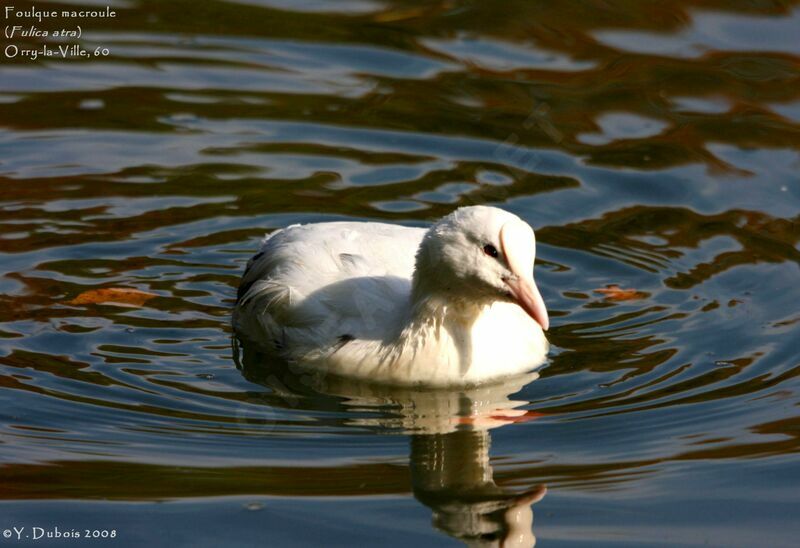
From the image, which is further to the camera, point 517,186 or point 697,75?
point 697,75

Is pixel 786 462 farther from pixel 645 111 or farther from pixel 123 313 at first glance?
pixel 645 111

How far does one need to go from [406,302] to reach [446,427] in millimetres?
918

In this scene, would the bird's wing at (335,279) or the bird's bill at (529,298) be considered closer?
the bird's bill at (529,298)

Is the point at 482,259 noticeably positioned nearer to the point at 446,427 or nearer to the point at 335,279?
the point at 446,427

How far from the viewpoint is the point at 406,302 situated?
26.1 feet

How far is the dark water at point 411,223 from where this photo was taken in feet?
21.2

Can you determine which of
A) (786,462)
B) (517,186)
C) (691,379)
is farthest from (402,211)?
(786,462)

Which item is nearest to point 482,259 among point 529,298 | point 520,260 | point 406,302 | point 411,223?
point 520,260

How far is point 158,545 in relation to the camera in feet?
19.8

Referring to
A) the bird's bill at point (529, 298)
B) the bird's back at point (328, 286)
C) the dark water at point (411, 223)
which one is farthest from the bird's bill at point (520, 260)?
the bird's back at point (328, 286)

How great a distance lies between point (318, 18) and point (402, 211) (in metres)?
3.91

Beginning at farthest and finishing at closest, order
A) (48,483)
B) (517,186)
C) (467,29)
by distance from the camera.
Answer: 1. (467,29)
2. (517,186)
3. (48,483)

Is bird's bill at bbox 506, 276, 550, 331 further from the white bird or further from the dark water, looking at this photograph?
the dark water

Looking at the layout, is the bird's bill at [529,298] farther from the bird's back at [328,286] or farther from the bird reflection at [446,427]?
the bird's back at [328,286]
